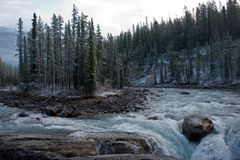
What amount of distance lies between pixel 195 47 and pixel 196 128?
111686mm

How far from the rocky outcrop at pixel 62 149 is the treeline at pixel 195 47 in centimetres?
8260

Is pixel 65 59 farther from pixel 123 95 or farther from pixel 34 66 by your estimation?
pixel 123 95

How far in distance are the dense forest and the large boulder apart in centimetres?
3379

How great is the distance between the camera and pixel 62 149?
1708 cm

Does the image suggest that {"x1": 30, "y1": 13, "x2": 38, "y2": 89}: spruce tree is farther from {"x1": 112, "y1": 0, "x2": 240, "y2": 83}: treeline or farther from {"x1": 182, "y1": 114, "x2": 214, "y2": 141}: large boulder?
{"x1": 182, "y1": 114, "x2": 214, "y2": 141}: large boulder

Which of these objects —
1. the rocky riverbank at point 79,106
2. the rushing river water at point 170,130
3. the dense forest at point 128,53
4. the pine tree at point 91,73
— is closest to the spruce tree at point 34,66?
the dense forest at point 128,53

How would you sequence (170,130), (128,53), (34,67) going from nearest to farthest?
(170,130)
(34,67)
(128,53)

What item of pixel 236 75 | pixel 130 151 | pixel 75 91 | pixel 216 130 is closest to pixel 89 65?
pixel 75 91

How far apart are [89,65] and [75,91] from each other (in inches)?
386

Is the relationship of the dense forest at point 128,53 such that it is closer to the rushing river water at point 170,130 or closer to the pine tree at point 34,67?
the pine tree at point 34,67

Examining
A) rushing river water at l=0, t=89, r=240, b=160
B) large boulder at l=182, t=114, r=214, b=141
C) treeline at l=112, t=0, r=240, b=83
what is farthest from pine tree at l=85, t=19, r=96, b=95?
treeline at l=112, t=0, r=240, b=83

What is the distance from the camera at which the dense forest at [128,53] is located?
72.7 meters

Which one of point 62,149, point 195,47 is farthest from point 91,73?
point 195,47

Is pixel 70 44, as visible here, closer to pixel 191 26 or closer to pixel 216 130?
pixel 216 130
